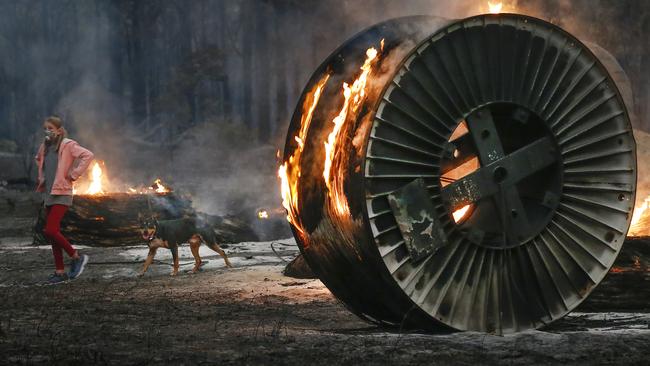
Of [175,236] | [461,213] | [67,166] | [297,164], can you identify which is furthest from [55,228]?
[461,213]

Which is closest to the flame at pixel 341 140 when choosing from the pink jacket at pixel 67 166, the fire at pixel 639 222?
the pink jacket at pixel 67 166

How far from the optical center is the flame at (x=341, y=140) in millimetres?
5395

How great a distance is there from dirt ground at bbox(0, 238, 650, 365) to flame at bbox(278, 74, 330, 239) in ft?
3.31

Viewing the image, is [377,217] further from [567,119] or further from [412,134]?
[567,119]

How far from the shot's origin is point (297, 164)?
21.0 ft

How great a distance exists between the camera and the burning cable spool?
5078mm

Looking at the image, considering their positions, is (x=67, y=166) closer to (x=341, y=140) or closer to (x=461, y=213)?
(x=341, y=140)

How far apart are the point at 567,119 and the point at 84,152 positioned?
7535mm

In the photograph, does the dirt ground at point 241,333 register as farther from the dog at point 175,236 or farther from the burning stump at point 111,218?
the burning stump at point 111,218

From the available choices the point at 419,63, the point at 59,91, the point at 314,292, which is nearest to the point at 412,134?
the point at 419,63

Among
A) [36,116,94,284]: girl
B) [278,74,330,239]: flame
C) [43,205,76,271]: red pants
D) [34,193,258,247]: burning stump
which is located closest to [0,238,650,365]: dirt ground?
[36,116,94,284]: girl

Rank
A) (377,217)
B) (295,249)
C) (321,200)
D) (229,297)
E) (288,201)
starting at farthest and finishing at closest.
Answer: (295,249) < (229,297) < (288,201) < (321,200) < (377,217)

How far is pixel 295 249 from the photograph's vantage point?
1572 centimetres

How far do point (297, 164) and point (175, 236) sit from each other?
6242mm
